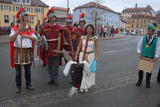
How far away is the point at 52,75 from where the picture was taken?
5.24 metres

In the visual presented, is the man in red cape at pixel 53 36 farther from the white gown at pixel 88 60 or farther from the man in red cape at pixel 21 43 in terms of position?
the white gown at pixel 88 60

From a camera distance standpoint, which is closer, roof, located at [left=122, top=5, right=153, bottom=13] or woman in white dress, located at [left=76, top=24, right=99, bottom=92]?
woman in white dress, located at [left=76, top=24, right=99, bottom=92]

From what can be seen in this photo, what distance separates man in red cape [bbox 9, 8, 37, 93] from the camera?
4191 millimetres

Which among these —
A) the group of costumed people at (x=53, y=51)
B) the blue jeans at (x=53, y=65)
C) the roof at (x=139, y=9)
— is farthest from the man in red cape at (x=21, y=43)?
the roof at (x=139, y=9)

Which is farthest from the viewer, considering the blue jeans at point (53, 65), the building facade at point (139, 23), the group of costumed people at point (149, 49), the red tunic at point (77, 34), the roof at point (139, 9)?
the roof at point (139, 9)

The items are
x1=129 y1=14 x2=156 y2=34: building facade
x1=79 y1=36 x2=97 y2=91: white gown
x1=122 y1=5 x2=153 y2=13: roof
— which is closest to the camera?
x1=79 y1=36 x2=97 y2=91: white gown

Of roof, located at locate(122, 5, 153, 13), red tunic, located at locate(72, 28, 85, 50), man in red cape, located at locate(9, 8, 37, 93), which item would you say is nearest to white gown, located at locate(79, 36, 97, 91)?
red tunic, located at locate(72, 28, 85, 50)

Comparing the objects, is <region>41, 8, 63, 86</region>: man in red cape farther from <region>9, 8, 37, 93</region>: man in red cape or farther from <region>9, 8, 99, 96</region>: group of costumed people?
<region>9, 8, 37, 93</region>: man in red cape

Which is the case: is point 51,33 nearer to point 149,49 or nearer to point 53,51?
point 53,51

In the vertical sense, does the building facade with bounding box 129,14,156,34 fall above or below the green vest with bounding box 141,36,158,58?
above

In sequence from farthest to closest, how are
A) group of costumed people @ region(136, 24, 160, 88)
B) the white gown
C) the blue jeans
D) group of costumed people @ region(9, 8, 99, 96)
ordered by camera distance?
the blue jeans, group of costumed people @ region(136, 24, 160, 88), the white gown, group of costumed people @ region(9, 8, 99, 96)

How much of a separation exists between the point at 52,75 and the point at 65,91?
78cm

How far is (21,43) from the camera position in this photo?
167 inches

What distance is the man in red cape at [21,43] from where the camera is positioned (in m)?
4.19
